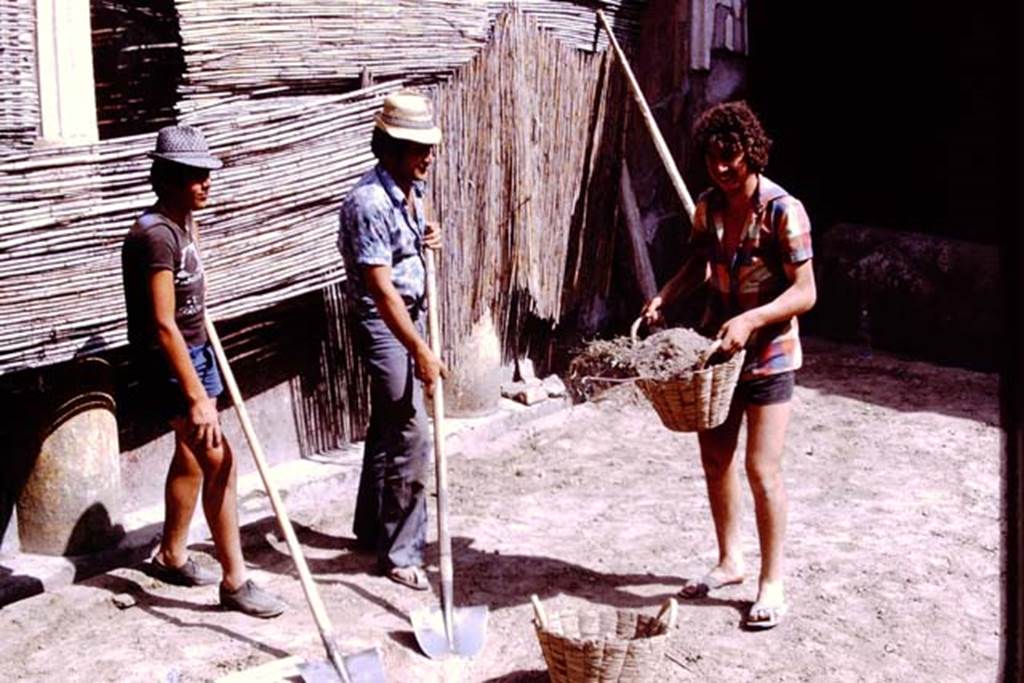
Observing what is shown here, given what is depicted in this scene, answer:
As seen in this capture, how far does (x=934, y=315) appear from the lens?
906 centimetres

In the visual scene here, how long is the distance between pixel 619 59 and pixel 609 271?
1.35m

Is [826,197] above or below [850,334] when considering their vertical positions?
above

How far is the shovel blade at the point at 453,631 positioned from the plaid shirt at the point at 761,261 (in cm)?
132

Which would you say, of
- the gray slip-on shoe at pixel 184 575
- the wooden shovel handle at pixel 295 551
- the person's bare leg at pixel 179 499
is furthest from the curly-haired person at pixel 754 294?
the gray slip-on shoe at pixel 184 575

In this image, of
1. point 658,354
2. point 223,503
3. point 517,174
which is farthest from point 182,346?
point 517,174

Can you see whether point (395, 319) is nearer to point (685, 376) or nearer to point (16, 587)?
point (685, 376)

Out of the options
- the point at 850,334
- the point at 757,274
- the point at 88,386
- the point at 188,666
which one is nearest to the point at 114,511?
the point at 88,386

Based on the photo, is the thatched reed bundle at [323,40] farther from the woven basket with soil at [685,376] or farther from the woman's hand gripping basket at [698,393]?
the woman's hand gripping basket at [698,393]

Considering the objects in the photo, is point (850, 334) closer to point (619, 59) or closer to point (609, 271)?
point (609, 271)

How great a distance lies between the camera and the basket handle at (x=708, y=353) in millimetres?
4535

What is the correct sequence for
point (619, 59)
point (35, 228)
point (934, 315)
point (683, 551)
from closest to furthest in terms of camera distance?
point (35, 228) < point (683, 551) < point (619, 59) < point (934, 315)

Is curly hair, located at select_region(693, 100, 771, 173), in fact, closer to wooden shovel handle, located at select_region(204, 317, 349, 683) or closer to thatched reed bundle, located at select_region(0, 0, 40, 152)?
wooden shovel handle, located at select_region(204, 317, 349, 683)

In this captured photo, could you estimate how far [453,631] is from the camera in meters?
4.90

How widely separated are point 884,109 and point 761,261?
650cm
